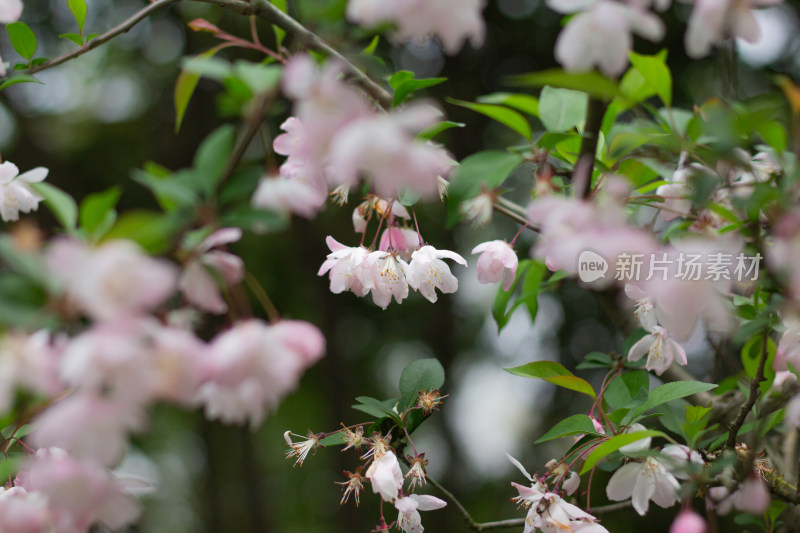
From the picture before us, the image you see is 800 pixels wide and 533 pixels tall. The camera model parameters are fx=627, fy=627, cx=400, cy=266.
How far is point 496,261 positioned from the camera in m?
0.98

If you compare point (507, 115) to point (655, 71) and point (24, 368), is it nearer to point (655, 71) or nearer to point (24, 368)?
point (655, 71)

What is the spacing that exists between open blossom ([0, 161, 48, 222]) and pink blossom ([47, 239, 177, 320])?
0.68 meters

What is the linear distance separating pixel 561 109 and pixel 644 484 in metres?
0.55

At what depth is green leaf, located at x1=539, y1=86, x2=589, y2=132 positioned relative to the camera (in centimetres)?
89

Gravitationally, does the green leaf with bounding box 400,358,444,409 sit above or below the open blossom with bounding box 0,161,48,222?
below

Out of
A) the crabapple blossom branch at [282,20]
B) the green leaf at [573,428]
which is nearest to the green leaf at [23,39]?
the crabapple blossom branch at [282,20]

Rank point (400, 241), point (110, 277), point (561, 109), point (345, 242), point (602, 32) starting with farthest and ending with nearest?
point (345, 242), point (400, 241), point (561, 109), point (602, 32), point (110, 277)

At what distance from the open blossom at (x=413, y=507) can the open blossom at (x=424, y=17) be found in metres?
0.67

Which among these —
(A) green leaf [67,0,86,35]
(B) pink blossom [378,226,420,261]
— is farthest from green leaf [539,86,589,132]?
(A) green leaf [67,0,86,35]

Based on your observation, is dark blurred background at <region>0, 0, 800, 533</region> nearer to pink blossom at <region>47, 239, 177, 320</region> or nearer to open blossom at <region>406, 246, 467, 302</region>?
open blossom at <region>406, 246, 467, 302</region>

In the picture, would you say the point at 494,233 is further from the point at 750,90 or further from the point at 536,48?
the point at 750,90

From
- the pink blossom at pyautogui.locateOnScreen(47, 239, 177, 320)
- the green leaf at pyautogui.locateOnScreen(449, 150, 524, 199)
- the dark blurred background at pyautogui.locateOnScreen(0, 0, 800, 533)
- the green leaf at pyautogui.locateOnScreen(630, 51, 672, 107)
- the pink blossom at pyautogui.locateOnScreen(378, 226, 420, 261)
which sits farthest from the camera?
the dark blurred background at pyautogui.locateOnScreen(0, 0, 800, 533)

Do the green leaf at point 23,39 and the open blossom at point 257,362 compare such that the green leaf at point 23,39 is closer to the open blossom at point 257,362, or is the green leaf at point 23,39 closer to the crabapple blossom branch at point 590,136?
the open blossom at point 257,362

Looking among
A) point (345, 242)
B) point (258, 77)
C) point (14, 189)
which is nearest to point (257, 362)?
point (258, 77)
